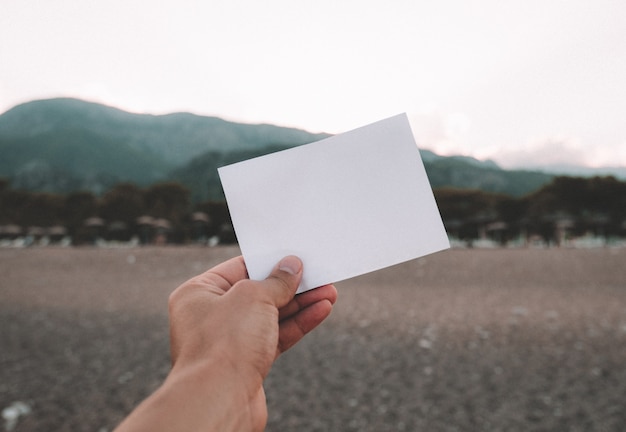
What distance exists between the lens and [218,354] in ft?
3.38

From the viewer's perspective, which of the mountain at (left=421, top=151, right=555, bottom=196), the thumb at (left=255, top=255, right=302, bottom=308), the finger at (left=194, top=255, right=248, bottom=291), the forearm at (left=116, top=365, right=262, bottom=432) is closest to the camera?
the forearm at (left=116, top=365, right=262, bottom=432)

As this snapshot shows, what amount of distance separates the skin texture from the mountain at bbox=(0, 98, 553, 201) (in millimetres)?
45166

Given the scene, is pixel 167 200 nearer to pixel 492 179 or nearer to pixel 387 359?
pixel 387 359

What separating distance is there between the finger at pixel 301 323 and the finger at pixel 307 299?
17 mm

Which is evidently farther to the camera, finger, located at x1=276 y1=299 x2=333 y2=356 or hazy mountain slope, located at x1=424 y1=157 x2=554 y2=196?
hazy mountain slope, located at x1=424 y1=157 x2=554 y2=196

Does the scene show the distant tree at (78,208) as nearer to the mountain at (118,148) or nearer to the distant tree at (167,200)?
the distant tree at (167,200)

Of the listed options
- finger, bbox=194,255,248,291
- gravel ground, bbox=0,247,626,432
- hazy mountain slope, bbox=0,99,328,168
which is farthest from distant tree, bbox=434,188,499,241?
hazy mountain slope, bbox=0,99,328,168

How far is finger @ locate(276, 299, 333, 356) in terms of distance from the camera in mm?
1458

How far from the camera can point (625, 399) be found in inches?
128

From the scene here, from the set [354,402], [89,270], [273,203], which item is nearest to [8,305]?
[89,270]

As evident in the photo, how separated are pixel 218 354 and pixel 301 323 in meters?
0.48

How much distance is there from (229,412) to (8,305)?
7533 millimetres

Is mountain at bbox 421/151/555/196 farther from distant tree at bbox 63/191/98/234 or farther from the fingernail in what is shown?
the fingernail

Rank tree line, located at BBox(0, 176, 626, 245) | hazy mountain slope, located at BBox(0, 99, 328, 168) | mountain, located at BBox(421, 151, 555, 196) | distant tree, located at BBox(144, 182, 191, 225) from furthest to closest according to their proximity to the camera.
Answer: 1. hazy mountain slope, located at BBox(0, 99, 328, 168)
2. mountain, located at BBox(421, 151, 555, 196)
3. distant tree, located at BBox(144, 182, 191, 225)
4. tree line, located at BBox(0, 176, 626, 245)
